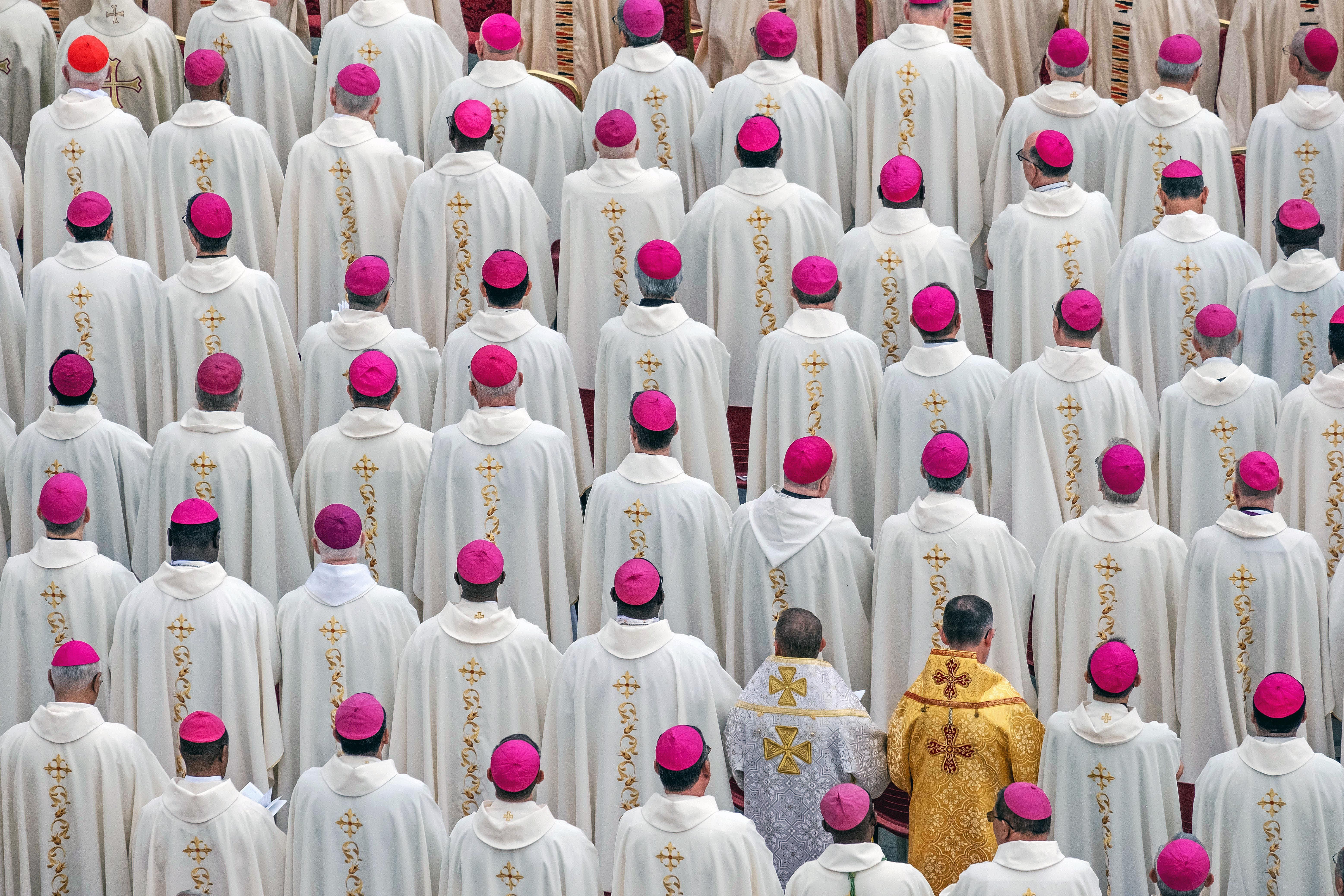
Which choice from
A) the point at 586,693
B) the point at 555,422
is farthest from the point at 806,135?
the point at 586,693

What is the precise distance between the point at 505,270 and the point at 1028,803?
12.3 feet

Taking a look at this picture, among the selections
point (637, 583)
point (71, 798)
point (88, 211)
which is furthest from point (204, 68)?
point (637, 583)

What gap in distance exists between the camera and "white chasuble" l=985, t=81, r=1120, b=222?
1199 cm

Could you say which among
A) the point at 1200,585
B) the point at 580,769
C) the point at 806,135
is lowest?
the point at 580,769

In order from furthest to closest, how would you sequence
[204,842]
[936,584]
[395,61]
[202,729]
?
1. [395,61]
2. [936,584]
3. [204,842]
4. [202,729]

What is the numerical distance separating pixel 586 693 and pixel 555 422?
205 cm

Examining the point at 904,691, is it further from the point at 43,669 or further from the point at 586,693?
the point at 43,669

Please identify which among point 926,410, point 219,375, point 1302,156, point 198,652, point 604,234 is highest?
point 1302,156

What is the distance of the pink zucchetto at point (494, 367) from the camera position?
33.6 ft

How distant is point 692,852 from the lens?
8555mm

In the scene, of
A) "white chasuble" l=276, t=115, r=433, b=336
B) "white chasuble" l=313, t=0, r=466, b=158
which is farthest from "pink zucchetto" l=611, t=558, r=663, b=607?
"white chasuble" l=313, t=0, r=466, b=158

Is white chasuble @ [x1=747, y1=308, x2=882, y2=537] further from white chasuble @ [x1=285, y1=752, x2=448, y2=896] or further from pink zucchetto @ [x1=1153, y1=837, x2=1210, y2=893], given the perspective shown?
pink zucchetto @ [x1=1153, y1=837, x2=1210, y2=893]

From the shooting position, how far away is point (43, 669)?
10.3 m

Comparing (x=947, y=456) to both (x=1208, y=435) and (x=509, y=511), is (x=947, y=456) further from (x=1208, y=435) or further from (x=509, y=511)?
(x=509, y=511)
